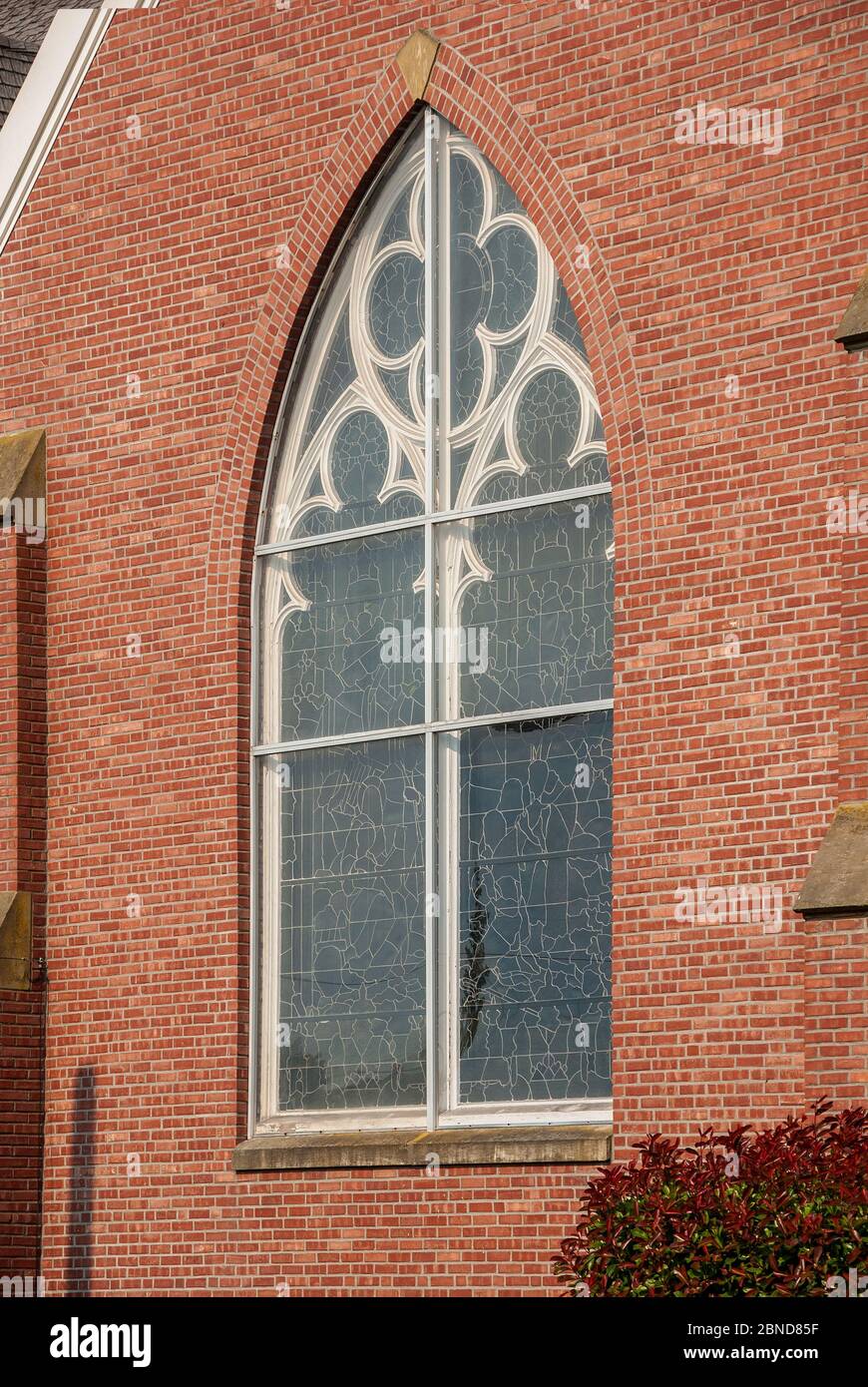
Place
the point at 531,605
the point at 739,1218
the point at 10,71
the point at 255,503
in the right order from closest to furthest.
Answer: the point at 739,1218 < the point at 531,605 < the point at 255,503 < the point at 10,71

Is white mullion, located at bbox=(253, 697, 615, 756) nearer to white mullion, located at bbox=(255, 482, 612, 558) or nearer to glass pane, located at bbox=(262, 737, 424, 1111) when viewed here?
glass pane, located at bbox=(262, 737, 424, 1111)

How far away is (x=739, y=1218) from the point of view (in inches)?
399

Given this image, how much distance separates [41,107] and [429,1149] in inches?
328

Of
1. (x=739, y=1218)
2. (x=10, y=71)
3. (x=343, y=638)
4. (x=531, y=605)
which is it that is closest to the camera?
(x=739, y=1218)

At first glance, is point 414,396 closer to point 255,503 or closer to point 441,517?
point 441,517

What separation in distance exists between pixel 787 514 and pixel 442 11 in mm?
4436

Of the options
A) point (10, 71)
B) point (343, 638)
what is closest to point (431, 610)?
point (343, 638)

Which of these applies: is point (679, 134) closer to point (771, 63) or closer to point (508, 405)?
point (771, 63)

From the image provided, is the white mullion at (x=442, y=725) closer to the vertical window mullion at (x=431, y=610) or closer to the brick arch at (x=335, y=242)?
the vertical window mullion at (x=431, y=610)

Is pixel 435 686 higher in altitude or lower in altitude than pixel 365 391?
lower

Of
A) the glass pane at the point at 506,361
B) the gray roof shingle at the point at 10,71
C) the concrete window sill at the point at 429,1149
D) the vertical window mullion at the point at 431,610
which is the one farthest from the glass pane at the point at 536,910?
the gray roof shingle at the point at 10,71

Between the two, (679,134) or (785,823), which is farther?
(679,134)

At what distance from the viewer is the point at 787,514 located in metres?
12.6
